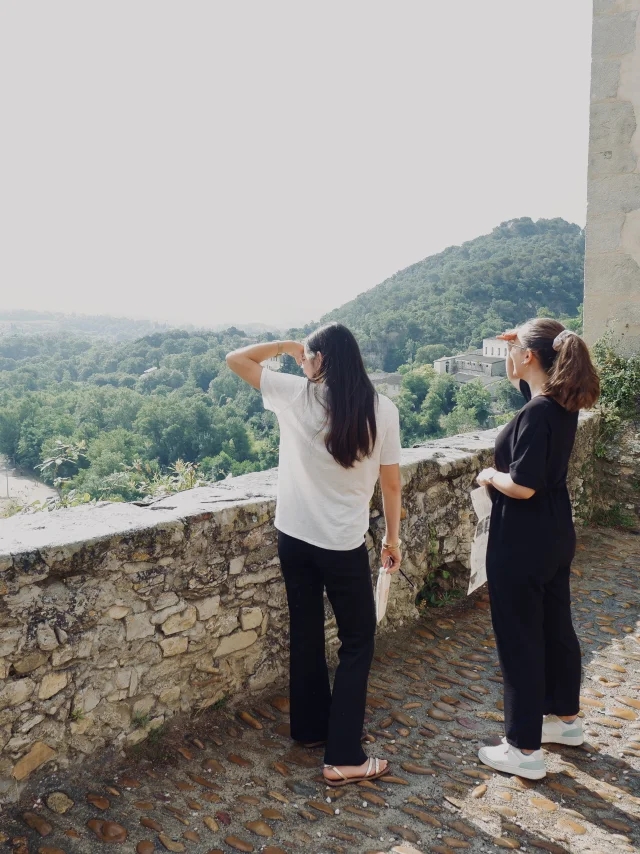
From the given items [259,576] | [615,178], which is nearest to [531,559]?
[259,576]

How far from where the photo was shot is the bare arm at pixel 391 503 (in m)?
2.22

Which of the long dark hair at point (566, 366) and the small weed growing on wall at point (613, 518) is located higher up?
the long dark hair at point (566, 366)

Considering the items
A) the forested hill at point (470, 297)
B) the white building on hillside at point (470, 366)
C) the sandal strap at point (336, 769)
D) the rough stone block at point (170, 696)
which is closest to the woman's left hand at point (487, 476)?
the sandal strap at point (336, 769)

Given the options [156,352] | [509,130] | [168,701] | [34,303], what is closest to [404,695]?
[168,701]

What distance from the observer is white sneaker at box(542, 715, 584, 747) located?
7.93 ft

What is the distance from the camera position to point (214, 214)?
8062cm

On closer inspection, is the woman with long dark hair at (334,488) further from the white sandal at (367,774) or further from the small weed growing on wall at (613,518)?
the small weed growing on wall at (613,518)

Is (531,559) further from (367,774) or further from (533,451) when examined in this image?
(367,774)

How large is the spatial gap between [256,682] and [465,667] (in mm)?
1005

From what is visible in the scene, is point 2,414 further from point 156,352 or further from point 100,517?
point 100,517

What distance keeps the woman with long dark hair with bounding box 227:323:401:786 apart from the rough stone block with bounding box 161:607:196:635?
1.28 feet

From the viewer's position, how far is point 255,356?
2203 mm

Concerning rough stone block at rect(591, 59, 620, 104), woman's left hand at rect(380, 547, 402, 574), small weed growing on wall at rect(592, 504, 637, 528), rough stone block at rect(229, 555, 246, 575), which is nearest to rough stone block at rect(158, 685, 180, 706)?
rough stone block at rect(229, 555, 246, 575)

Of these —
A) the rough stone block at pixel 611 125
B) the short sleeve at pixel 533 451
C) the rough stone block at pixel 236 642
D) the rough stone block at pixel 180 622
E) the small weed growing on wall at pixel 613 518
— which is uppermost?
the rough stone block at pixel 611 125
